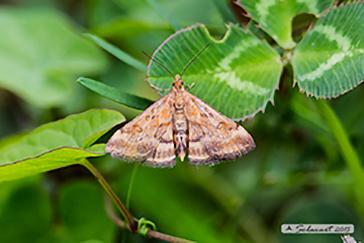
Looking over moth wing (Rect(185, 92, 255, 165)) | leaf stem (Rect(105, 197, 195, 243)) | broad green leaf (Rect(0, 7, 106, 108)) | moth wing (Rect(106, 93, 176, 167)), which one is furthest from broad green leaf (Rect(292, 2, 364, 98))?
broad green leaf (Rect(0, 7, 106, 108))

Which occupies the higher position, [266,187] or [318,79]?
[318,79]

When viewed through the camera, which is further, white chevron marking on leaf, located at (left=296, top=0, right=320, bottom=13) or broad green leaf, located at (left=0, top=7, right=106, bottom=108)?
broad green leaf, located at (left=0, top=7, right=106, bottom=108)

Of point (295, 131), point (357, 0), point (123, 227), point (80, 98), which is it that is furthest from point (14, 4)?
point (357, 0)

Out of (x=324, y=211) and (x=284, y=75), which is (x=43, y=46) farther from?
(x=324, y=211)

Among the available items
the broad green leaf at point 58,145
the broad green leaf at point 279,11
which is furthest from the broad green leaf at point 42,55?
the broad green leaf at point 279,11

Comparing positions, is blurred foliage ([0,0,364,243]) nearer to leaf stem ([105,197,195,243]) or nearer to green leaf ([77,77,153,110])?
leaf stem ([105,197,195,243])

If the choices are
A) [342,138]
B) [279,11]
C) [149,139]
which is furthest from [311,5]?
[149,139]

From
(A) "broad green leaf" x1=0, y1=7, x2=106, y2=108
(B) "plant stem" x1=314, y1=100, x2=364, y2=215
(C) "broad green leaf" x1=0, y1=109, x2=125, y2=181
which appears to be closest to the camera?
(C) "broad green leaf" x1=0, y1=109, x2=125, y2=181
